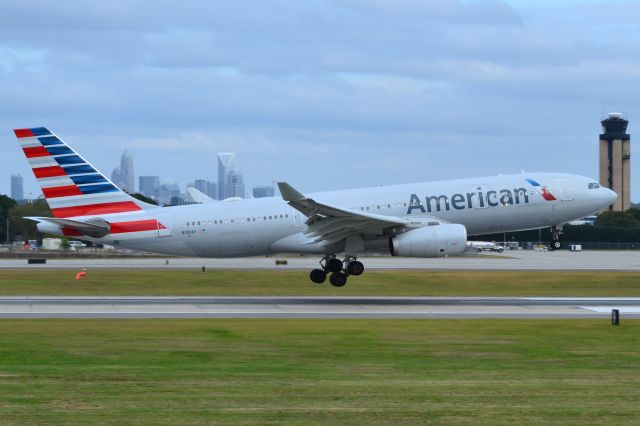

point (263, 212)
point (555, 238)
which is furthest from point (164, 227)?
point (555, 238)

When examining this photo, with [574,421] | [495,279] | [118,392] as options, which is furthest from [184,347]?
[495,279]

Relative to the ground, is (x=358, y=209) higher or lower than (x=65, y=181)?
lower

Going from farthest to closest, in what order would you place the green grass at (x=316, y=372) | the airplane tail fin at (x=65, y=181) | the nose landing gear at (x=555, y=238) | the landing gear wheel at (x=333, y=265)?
the nose landing gear at (x=555, y=238)
the landing gear wheel at (x=333, y=265)
the airplane tail fin at (x=65, y=181)
the green grass at (x=316, y=372)

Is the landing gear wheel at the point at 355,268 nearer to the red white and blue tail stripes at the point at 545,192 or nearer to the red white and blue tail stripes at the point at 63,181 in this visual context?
the red white and blue tail stripes at the point at 545,192

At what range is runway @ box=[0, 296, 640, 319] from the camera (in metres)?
37.4

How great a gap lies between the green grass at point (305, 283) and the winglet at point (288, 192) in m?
9.31

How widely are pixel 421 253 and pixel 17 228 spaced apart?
481 feet

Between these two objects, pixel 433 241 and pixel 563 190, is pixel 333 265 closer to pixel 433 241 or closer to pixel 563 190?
pixel 433 241

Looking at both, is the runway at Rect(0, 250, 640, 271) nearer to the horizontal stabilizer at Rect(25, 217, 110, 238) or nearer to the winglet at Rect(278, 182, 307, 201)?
the horizontal stabilizer at Rect(25, 217, 110, 238)

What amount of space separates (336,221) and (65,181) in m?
12.1

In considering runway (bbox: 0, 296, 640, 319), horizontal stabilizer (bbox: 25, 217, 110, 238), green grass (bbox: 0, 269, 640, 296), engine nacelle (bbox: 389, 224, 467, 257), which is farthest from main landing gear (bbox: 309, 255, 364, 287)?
horizontal stabilizer (bbox: 25, 217, 110, 238)

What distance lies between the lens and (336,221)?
4397 centimetres

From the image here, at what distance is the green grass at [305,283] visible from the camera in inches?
2034

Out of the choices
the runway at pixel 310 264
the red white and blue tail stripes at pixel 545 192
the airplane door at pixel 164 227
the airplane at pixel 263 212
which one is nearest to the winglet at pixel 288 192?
the airplane at pixel 263 212
